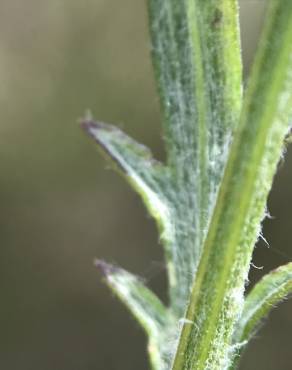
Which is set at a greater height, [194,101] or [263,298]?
[194,101]

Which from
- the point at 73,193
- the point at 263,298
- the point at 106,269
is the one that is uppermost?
the point at 73,193

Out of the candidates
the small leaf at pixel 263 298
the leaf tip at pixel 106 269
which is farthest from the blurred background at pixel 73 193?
the small leaf at pixel 263 298

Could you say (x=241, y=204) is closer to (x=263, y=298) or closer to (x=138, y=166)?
(x=263, y=298)

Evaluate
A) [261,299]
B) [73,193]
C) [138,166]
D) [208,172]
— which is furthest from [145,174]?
[73,193]

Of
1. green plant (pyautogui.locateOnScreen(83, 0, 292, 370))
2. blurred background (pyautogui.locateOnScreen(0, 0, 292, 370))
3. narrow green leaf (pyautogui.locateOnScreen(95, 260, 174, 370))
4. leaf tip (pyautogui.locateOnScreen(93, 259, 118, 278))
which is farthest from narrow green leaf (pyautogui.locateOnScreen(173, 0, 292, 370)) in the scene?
blurred background (pyautogui.locateOnScreen(0, 0, 292, 370))

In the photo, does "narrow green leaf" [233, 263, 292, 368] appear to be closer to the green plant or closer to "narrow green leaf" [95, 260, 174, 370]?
the green plant

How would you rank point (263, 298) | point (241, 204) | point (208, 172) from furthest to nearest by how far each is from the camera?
point (208, 172)
point (263, 298)
point (241, 204)

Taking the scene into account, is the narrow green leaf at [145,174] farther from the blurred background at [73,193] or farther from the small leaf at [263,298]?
the blurred background at [73,193]
